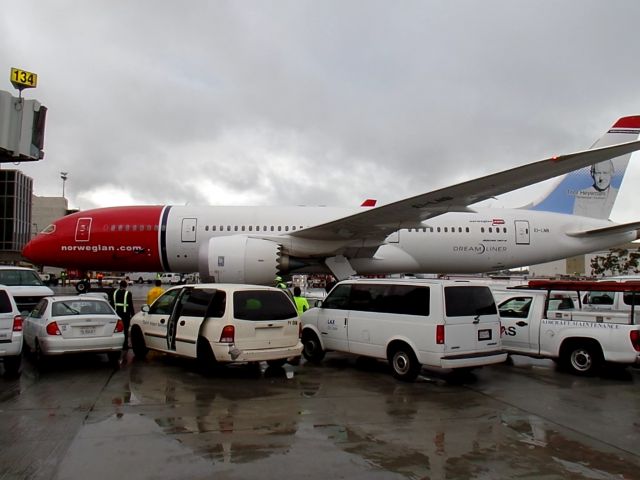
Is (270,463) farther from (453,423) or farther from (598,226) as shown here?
(598,226)

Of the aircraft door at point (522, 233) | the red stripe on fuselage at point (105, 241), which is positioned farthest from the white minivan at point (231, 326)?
the aircraft door at point (522, 233)

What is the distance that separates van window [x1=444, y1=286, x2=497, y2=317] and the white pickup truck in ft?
5.75

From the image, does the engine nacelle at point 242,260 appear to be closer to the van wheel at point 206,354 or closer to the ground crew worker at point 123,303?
the ground crew worker at point 123,303

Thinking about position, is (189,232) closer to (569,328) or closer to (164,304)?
(164,304)

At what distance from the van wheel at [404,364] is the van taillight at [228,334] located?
9.13ft

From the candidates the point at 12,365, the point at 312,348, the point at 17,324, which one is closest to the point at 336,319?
the point at 312,348

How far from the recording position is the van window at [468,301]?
9023 mm

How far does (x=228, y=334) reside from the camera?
898 cm

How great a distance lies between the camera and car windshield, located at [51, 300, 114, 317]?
1035 centimetres

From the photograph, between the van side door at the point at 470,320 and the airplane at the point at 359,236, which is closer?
the van side door at the point at 470,320

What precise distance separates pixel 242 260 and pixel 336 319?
720 cm

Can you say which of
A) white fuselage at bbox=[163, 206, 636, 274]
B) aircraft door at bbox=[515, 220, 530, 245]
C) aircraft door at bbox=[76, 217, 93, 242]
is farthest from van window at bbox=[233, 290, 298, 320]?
aircraft door at bbox=[515, 220, 530, 245]

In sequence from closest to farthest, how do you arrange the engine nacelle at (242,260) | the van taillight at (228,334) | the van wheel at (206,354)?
the van taillight at (228,334), the van wheel at (206,354), the engine nacelle at (242,260)

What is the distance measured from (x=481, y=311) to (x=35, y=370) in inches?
322
